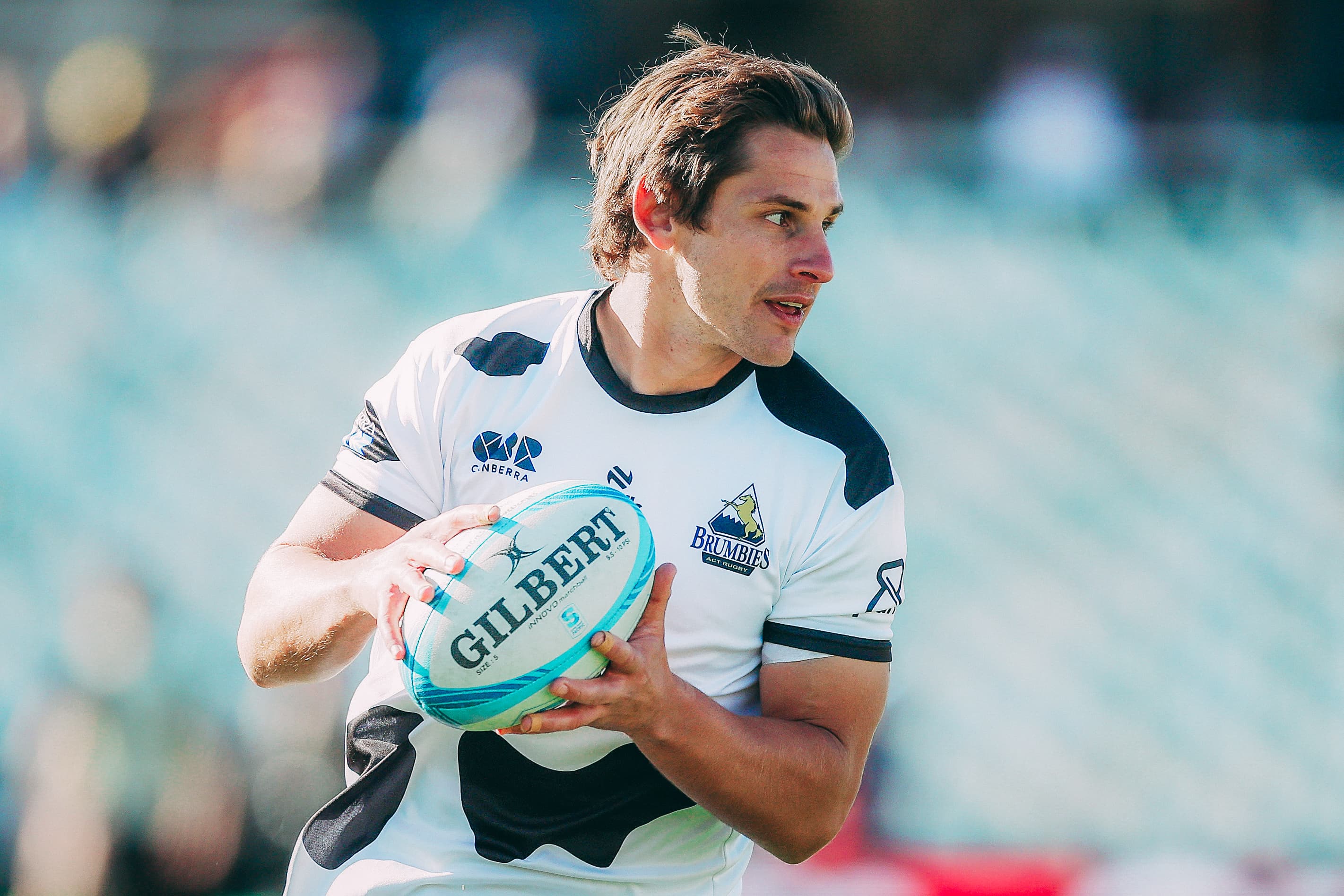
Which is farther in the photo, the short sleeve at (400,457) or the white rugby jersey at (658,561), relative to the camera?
the short sleeve at (400,457)

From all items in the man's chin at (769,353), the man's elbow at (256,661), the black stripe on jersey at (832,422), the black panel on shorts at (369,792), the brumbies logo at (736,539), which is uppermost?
the man's chin at (769,353)

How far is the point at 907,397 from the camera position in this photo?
565cm

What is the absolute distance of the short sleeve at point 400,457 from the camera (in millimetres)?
2525

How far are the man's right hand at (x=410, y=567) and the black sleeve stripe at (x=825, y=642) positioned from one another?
2.43 ft

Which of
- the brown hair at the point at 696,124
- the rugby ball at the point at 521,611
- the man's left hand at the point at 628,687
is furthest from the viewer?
the brown hair at the point at 696,124

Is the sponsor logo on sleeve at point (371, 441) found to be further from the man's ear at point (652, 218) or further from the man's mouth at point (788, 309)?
the man's mouth at point (788, 309)

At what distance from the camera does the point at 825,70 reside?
21.2 feet

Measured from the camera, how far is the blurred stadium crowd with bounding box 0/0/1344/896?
5023 millimetres

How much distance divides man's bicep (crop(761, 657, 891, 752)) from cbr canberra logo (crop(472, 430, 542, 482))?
65 centimetres

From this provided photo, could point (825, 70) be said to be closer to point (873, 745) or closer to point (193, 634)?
point (873, 745)

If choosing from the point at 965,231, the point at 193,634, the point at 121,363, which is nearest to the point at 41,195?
the point at 121,363

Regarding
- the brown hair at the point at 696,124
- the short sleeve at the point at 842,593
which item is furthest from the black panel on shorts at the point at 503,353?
the short sleeve at the point at 842,593

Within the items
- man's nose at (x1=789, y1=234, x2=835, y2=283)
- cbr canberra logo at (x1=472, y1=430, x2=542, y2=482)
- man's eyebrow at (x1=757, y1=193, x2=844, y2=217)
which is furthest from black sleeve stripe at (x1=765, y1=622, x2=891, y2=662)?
man's eyebrow at (x1=757, y1=193, x2=844, y2=217)

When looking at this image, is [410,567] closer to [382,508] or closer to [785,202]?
[382,508]
